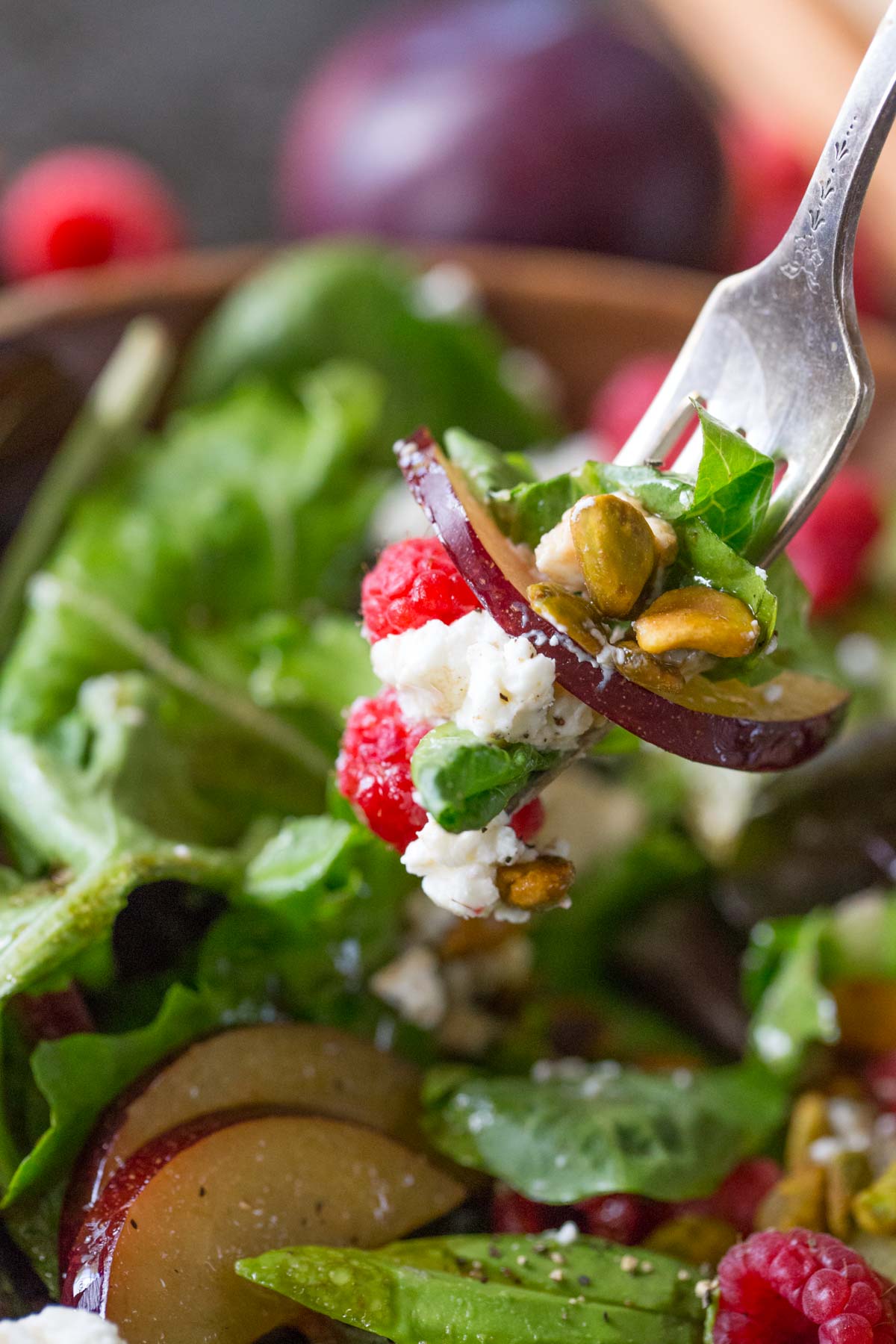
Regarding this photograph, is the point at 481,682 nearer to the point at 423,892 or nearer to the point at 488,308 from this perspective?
the point at 423,892

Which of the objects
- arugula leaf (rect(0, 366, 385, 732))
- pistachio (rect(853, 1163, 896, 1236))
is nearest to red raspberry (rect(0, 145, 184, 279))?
arugula leaf (rect(0, 366, 385, 732))

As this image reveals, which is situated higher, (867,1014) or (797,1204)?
(797,1204)

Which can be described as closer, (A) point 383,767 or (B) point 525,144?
(A) point 383,767

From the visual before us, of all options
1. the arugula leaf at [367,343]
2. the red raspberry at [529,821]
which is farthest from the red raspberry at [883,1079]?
the arugula leaf at [367,343]

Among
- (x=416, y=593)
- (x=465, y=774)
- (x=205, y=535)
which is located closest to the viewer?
(x=465, y=774)

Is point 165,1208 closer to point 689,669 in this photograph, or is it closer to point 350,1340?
point 350,1340

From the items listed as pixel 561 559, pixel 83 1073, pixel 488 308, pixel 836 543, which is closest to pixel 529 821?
pixel 561 559

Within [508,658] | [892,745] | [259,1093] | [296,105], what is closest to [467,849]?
[508,658]

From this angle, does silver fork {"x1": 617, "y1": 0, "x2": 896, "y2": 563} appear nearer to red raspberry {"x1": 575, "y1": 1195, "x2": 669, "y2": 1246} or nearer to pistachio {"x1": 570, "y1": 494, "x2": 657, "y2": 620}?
pistachio {"x1": 570, "y1": 494, "x2": 657, "y2": 620}
